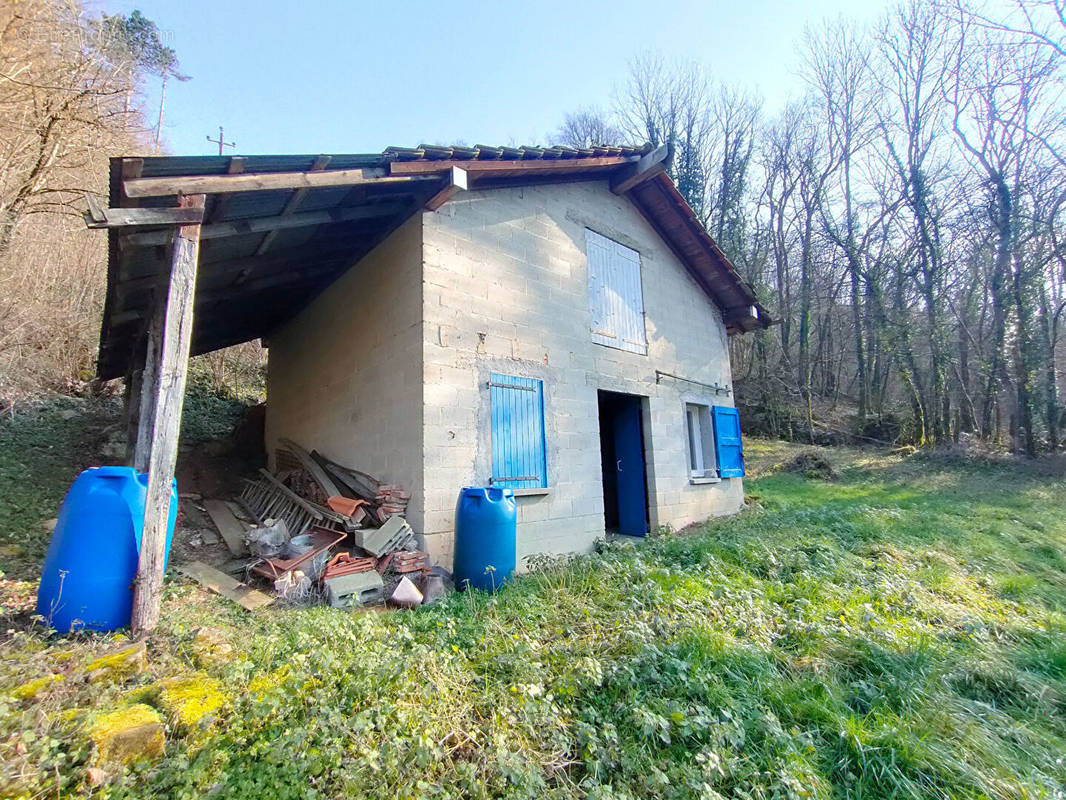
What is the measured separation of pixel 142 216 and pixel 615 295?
17.6 feet

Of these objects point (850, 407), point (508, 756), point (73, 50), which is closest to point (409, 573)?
point (508, 756)

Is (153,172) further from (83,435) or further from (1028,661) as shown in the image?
(83,435)

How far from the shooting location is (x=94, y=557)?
8.93ft

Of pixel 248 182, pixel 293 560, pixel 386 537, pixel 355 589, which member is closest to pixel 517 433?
pixel 386 537

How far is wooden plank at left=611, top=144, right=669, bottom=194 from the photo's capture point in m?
6.82

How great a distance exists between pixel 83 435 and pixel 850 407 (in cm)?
2180

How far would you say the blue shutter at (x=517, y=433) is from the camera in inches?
201

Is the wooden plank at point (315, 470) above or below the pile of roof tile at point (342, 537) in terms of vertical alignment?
above

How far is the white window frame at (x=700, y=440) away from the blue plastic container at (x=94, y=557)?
697cm

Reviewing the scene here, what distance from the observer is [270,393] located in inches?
330

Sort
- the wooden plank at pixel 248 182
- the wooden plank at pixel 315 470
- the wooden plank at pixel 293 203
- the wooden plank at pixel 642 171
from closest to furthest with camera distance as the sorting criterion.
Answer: the wooden plank at pixel 248 182 < the wooden plank at pixel 293 203 < the wooden plank at pixel 315 470 < the wooden plank at pixel 642 171

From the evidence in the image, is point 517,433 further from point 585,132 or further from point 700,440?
point 585,132

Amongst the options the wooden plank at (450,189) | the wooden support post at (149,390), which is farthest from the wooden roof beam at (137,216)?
the wooden support post at (149,390)

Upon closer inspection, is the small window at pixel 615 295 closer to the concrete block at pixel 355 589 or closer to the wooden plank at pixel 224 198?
the concrete block at pixel 355 589
